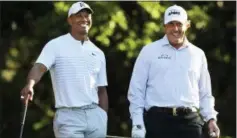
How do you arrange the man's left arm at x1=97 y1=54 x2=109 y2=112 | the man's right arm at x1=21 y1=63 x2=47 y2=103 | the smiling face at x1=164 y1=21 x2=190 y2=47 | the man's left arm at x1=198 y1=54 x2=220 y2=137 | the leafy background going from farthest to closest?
the leafy background
the man's left arm at x1=97 y1=54 x2=109 y2=112
the man's left arm at x1=198 y1=54 x2=220 y2=137
the smiling face at x1=164 y1=21 x2=190 y2=47
the man's right arm at x1=21 y1=63 x2=47 y2=103

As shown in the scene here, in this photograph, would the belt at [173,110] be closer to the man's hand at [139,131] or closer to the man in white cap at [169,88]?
the man in white cap at [169,88]

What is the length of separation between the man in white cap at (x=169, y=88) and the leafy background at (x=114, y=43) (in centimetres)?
367

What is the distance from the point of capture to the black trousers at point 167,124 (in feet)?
18.7

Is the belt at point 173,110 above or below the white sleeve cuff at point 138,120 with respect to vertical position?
above

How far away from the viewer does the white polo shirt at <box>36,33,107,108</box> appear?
18.9ft

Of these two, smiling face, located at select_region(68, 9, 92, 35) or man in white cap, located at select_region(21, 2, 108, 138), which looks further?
smiling face, located at select_region(68, 9, 92, 35)

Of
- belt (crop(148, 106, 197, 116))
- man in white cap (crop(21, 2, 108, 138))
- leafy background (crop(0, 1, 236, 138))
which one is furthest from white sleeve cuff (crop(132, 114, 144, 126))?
leafy background (crop(0, 1, 236, 138))

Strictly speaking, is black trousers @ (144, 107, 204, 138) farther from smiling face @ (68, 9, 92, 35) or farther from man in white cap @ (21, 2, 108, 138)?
smiling face @ (68, 9, 92, 35)

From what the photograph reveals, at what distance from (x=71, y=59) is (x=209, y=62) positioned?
15.8ft

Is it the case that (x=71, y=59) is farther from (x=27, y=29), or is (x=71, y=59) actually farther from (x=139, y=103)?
(x=27, y=29)

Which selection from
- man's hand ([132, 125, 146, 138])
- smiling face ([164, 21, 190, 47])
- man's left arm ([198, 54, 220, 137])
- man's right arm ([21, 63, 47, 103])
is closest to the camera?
man's right arm ([21, 63, 47, 103])

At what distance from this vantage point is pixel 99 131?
5891 millimetres

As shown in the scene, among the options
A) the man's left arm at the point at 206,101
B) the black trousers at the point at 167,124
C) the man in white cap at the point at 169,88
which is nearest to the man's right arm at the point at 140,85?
the man in white cap at the point at 169,88

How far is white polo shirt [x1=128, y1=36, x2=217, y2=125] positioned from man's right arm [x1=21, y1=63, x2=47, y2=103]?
687 mm
